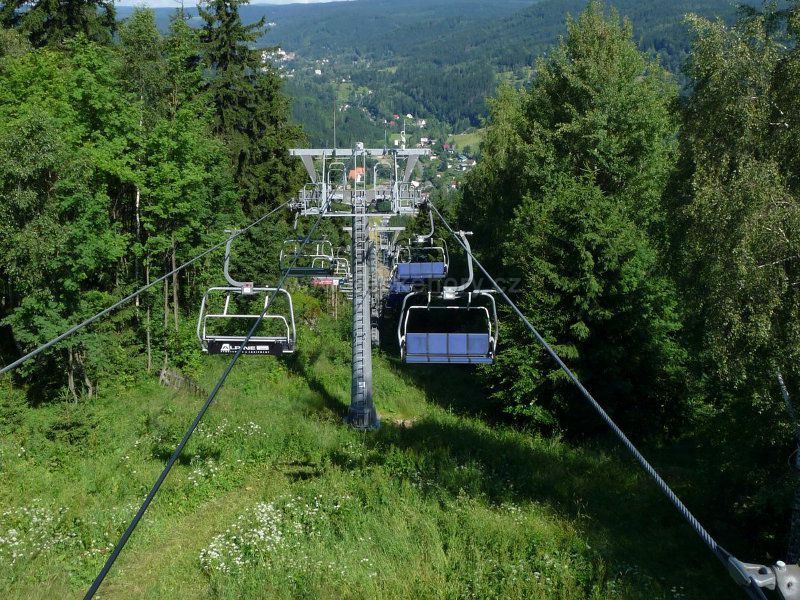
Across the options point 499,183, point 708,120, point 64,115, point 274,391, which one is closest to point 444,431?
point 274,391

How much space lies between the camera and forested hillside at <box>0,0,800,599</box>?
9383mm

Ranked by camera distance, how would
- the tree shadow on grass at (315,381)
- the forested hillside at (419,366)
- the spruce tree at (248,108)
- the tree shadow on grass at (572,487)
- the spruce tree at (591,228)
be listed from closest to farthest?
the forested hillside at (419,366), the tree shadow on grass at (572,487), the spruce tree at (591,228), the tree shadow on grass at (315,381), the spruce tree at (248,108)

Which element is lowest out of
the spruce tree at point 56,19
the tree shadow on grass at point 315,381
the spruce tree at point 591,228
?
the tree shadow on grass at point 315,381

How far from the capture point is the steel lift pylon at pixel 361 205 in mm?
15638

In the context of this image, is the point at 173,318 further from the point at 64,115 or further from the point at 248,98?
the point at 248,98

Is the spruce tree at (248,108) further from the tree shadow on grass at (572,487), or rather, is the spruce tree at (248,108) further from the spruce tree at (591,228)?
the tree shadow on grass at (572,487)

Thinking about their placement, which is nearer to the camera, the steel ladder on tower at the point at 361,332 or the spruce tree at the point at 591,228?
the steel ladder on tower at the point at 361,332

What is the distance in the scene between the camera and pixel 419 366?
90.6ft

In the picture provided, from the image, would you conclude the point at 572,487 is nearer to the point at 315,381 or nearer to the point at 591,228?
the point at 591,228

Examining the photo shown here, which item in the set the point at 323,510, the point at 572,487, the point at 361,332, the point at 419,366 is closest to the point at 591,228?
the point at 361,332

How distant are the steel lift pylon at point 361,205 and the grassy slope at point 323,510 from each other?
112cm

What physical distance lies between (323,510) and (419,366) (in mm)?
16614

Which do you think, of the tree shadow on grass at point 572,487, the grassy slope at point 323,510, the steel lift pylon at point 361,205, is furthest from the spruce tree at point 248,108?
the tree shadow on grass at point 572,487

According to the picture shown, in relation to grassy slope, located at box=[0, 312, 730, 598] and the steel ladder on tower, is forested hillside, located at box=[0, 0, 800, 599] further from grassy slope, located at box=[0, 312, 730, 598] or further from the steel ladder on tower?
the steel ladder on tower
